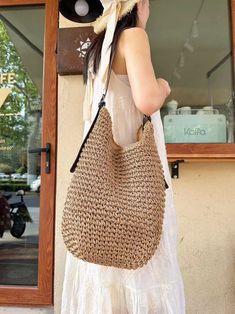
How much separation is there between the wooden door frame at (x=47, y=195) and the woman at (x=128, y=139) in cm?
82

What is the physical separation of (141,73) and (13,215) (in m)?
1.44

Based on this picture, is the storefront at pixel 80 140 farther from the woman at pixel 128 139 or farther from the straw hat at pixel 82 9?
A: the woman at pixel 128 139

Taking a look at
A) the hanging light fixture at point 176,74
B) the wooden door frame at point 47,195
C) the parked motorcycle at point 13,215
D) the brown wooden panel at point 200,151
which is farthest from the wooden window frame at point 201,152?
the parked motorcycle at point 13,215

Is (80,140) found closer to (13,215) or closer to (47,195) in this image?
(47,195)

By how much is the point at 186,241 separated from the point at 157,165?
40.1 inches

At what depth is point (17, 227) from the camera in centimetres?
197

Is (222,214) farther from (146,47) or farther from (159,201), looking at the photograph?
(146,47)

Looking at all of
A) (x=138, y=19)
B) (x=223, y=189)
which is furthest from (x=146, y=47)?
(x=223, y=189)

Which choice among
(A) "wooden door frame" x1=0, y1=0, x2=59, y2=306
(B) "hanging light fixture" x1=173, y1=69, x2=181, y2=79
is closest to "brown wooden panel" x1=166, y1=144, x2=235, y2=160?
(B) "hanging light fixture" x1=173, y1=69, x2=181, y2=79

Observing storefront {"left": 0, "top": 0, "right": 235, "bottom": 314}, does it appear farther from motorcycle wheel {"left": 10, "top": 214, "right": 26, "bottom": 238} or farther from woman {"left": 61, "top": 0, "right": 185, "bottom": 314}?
woman {"left": 61, "top": 0, "right": 185, "bottom": 314}

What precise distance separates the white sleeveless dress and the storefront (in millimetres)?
685

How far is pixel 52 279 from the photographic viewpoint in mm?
1797

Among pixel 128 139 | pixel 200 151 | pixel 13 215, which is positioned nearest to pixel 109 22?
pixel 128 139

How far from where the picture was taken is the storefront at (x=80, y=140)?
1.74 metres
